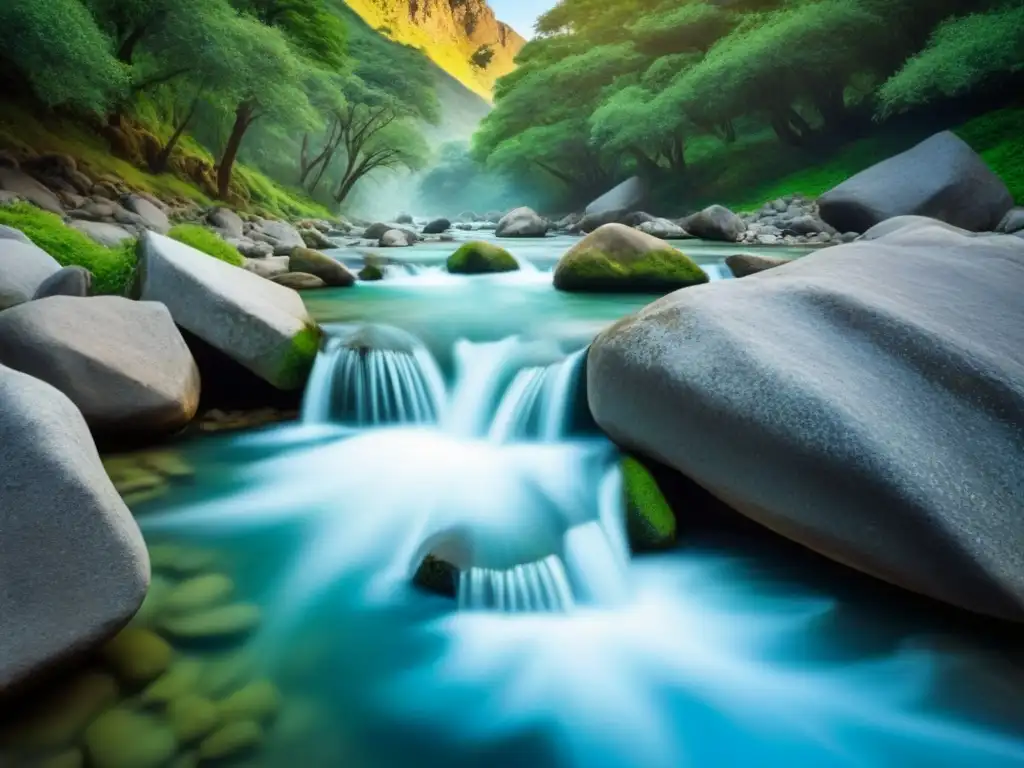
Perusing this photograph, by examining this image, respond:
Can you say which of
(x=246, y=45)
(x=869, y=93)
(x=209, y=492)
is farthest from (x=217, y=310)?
(x=869, y=93)

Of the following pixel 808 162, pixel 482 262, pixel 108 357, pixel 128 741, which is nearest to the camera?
pixel 128 741

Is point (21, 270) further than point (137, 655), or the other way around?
point (21, 270)

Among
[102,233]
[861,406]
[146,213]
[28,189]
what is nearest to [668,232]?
[146,213]

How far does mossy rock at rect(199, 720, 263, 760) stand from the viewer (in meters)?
1.75

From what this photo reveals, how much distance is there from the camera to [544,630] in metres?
2.43

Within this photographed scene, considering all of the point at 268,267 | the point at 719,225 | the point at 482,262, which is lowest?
the point at 268,267

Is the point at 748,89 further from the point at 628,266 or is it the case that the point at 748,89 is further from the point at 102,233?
the point at 102,233

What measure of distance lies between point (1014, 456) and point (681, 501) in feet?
4.45

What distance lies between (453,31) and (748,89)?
14237 centimetres

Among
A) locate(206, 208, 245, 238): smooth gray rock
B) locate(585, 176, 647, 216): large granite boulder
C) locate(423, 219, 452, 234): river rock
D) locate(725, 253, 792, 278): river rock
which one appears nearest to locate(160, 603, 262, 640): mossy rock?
locate(725, 253, 792, 278): river rock

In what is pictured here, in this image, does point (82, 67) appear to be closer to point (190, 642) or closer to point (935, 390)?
point (190, 642)

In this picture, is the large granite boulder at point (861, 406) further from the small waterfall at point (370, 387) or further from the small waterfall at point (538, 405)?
the small waterfall at point (370, 387)

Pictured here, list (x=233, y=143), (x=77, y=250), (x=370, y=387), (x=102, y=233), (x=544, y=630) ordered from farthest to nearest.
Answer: (x=233, y=143) → (x=102, y=233) → (x=77, y=250) → (x=370, y=387) → (x=544, y=630)

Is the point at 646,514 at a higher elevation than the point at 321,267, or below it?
higher
